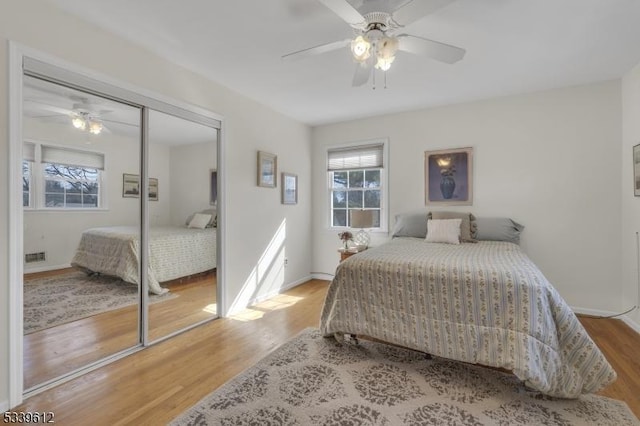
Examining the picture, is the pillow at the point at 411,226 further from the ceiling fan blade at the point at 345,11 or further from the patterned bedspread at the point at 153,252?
the ceiling fan blade at the point at 345,11

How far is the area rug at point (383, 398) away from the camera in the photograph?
65.7 inches

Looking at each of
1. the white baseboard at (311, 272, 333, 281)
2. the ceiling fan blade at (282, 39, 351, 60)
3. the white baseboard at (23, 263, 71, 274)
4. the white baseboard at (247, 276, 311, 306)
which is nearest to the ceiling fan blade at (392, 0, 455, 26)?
the ceiling fan blade at (282, 39, 351, 60)

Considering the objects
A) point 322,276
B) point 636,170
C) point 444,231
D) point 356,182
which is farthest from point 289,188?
point 636,170

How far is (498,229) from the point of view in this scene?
339cm

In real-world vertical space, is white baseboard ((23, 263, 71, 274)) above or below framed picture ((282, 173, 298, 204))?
below

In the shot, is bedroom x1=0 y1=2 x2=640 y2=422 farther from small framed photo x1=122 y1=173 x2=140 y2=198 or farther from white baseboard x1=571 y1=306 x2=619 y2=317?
small framed photo x1=122 y1=173 x2=140 y2=198

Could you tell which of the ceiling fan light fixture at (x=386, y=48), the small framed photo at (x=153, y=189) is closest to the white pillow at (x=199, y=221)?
the small framed photo at (x=153, y=189)

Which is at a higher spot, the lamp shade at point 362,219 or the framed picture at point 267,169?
the framed picture at point 267,169

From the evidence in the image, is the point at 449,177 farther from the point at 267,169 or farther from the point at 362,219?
the point at 267,169

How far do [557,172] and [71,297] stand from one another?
4.75 metres

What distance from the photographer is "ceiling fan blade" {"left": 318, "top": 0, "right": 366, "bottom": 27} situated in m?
1.62

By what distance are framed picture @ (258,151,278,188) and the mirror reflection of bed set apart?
2.27ft

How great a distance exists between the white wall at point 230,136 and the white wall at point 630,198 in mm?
3711

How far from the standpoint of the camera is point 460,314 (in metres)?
1.98
